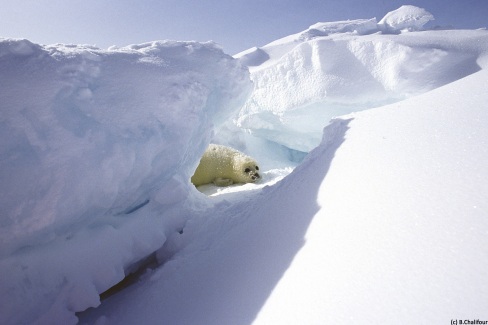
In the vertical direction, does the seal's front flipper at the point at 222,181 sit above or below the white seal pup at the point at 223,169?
below

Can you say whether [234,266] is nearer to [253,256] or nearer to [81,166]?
[253,256]

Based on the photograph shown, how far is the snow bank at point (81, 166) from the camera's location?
1123mm

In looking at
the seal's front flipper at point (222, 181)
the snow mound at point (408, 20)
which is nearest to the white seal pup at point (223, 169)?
the seal's front flipper at point (222, 181)

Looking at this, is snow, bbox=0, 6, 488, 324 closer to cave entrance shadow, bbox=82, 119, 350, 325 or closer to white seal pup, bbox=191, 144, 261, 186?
cave entrance shadow, bbox=82, 119, 350, 325

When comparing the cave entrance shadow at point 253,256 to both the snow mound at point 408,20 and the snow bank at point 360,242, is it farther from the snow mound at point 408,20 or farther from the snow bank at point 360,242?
the snow mound at point 408,20

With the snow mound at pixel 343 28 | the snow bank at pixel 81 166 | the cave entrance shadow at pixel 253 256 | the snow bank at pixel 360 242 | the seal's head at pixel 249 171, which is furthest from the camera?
the snow mound at pixel 343 28

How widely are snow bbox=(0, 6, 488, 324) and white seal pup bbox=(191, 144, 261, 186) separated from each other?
1793 millimetres

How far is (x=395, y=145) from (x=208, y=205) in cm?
132

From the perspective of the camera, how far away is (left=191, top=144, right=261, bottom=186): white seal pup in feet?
13.0

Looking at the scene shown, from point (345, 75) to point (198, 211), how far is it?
10.2 feet

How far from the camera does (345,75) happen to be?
397 centimetres

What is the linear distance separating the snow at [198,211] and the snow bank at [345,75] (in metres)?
2.17

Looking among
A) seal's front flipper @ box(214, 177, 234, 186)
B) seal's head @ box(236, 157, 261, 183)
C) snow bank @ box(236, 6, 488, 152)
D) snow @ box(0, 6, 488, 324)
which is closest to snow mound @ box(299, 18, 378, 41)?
snow bank @ box(236, 6, 488, 152)

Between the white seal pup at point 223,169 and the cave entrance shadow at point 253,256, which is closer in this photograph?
the cave entrance shadow at point 253,256
